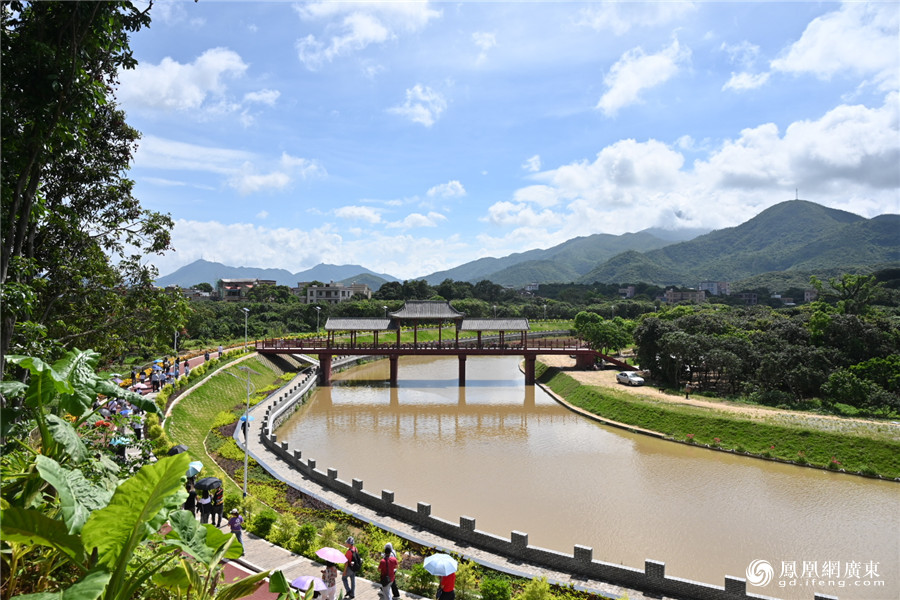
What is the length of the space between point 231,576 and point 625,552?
1074 cm

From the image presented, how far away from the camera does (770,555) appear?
50.6 ft

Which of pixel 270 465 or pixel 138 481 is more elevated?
pixel 138 481

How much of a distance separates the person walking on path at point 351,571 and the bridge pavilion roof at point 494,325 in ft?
106

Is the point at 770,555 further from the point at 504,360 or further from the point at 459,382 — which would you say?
the point at 504,360

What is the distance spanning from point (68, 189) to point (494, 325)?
3519 centimetres

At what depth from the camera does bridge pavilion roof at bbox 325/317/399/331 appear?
4397 centimetres

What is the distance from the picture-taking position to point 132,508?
3877mm

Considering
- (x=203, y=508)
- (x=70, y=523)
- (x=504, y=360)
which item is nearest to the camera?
(x=70, y=523)

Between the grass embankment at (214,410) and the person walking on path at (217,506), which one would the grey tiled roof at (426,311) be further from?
the person walking on path at (217,506)

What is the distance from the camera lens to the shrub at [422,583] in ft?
37.9

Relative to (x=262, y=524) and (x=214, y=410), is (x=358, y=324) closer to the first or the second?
(x=214, y=410)

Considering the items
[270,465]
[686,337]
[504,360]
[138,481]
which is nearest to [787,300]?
[504,360]

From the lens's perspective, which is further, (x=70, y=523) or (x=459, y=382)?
(x=459, y=382)

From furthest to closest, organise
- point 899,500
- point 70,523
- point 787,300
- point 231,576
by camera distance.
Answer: point 787,300, point 899,500, point 231,576, point 70,523
